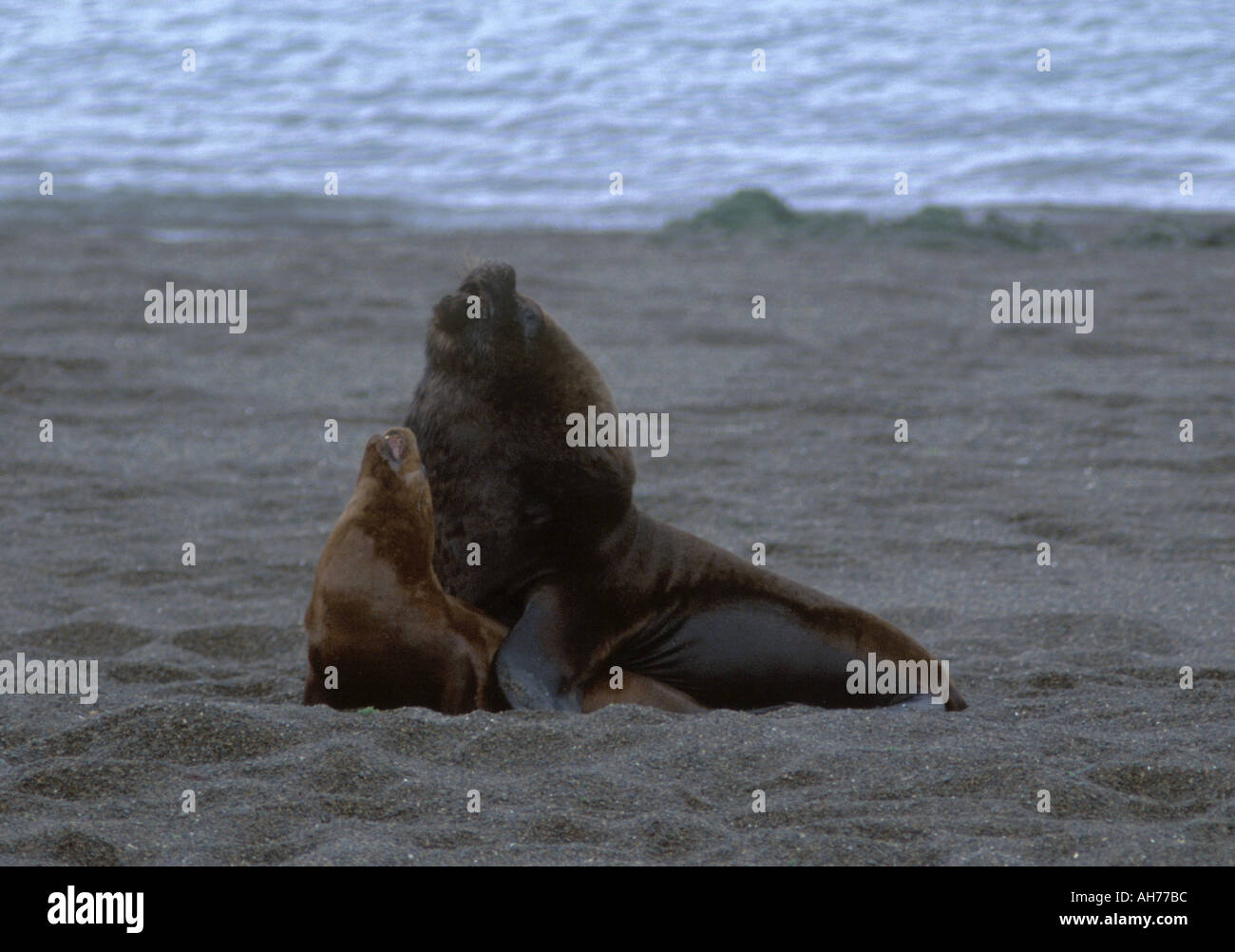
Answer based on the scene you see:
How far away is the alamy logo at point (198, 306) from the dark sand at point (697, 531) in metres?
0.15

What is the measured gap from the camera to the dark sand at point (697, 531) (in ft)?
10.2

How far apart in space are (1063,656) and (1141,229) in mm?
8335

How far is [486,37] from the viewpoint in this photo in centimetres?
2398

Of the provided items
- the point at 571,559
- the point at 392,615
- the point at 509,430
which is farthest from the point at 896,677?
the point at 392,615

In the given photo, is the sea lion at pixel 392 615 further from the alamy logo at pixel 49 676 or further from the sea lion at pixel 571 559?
the alamy logo at pixel 49 676

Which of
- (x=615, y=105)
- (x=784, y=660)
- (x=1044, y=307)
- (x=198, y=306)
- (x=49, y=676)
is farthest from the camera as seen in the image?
(x=615, y=105)

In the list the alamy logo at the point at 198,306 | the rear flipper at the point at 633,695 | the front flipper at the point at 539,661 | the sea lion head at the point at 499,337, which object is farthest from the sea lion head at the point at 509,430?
the alamy logo at the point at 198,306

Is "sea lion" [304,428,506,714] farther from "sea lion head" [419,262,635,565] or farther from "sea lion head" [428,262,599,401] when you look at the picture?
"sea lion head" [428,262,599,401]

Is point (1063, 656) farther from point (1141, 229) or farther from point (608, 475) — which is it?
point (1141, 229)

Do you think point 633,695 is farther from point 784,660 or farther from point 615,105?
point 615,105

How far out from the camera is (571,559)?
3.84 meters

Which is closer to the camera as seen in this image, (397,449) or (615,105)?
(397,449)

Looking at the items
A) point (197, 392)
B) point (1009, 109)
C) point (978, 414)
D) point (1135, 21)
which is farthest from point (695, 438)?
point (1135, 21)

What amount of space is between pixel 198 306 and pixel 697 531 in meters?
5.18
